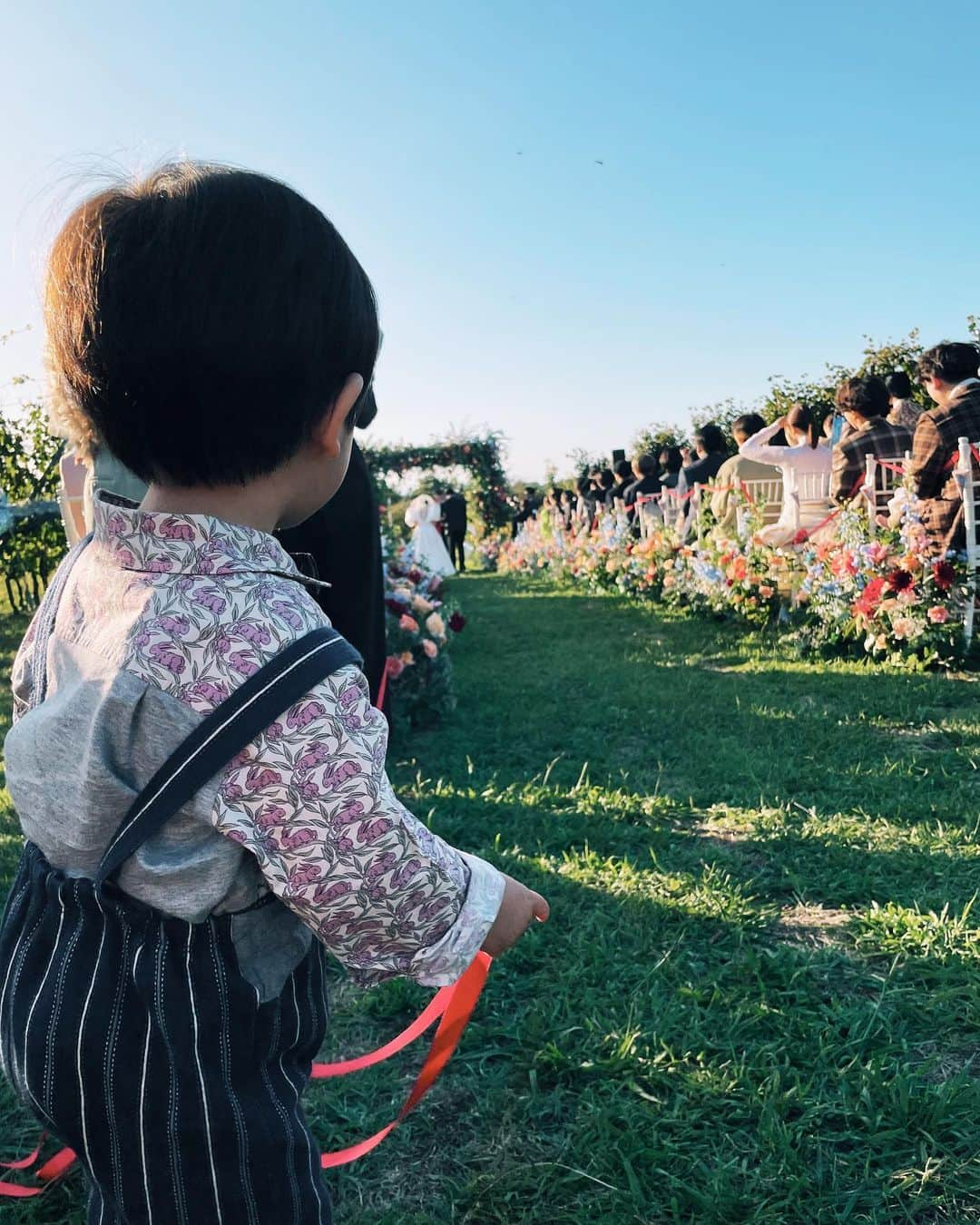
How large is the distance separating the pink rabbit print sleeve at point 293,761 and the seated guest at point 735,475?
22.3 ft

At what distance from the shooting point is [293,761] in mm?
830

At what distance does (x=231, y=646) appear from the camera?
2.79 feet

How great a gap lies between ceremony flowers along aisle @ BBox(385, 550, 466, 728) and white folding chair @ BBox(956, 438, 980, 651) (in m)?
2.77

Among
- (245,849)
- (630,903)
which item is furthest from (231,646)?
(630,903)

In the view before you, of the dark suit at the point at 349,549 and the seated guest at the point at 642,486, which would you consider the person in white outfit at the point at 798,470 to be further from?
the dark suit at the point at 349,549

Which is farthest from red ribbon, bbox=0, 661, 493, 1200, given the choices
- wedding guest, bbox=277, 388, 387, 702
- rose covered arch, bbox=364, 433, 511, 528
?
rose covered arch, bbox=364, 433, 511, 528

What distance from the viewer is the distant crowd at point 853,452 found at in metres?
5.05

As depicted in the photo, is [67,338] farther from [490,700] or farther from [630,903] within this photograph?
[490,700]

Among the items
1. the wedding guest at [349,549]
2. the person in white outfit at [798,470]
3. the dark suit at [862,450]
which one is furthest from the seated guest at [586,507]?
the wedding guest at [349,549]

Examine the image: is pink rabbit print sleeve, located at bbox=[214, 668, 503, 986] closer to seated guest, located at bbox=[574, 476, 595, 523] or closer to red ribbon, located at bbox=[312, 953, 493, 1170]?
red ribbon, located at bbox=[312, 953, 493, 1170]

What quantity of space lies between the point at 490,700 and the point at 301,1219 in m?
4.28

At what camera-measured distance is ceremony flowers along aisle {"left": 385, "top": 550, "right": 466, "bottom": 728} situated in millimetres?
4469

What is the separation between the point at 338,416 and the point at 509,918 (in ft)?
1.84

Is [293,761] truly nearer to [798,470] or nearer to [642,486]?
[798,470]
